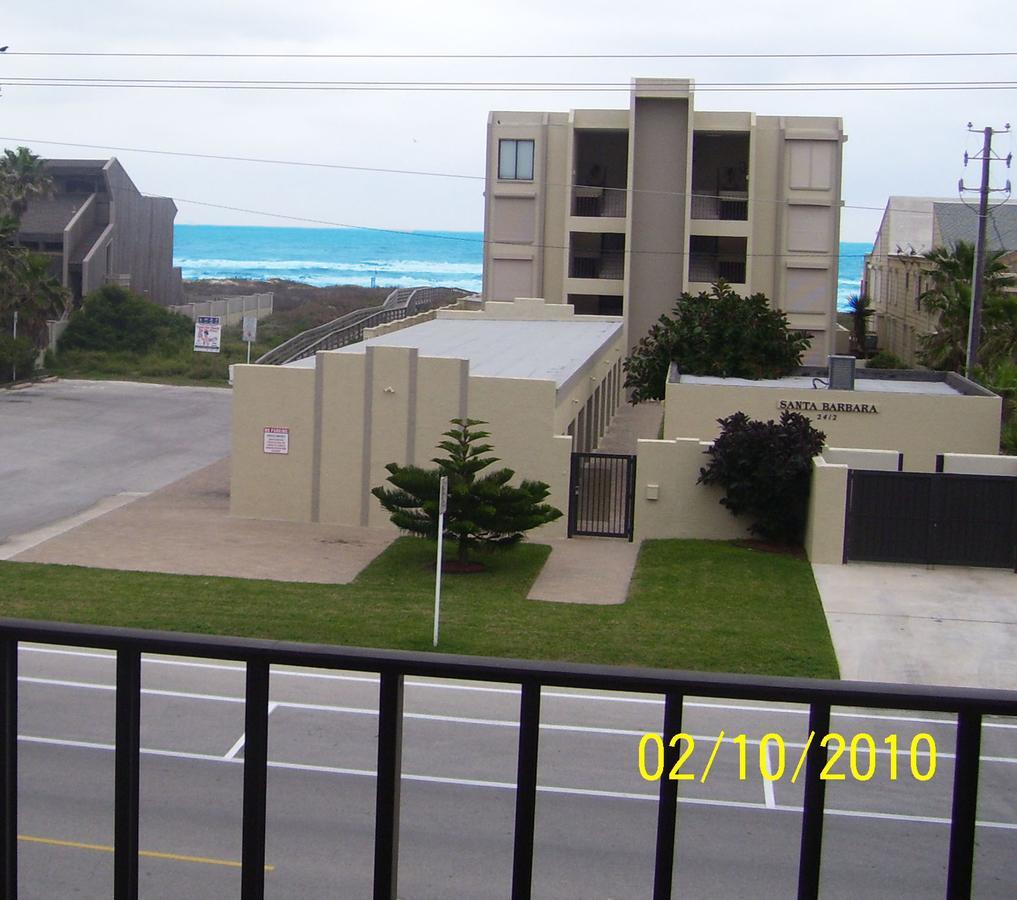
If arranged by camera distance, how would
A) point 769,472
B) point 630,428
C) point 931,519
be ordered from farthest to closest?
1. point 630,428
2. point 769,472
3. point 931,519

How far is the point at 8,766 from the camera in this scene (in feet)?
10.5

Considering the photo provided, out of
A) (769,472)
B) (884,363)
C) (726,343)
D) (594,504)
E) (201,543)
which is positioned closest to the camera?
(769,472)

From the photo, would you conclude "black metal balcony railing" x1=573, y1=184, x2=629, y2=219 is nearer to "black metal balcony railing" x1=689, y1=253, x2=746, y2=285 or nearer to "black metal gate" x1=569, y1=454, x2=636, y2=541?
"black metal balcony railing" x1=689, y1=253, x2=746, y2=285

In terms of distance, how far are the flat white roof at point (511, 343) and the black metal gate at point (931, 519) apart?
725 cm

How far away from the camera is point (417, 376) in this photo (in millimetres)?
28969

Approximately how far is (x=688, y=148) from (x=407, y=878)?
5449 centimetres

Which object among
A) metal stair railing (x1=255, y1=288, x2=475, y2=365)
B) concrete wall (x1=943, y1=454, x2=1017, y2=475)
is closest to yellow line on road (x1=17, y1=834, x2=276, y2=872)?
concrete wall (x1=943, y1=454, x2=1017, y2=475)

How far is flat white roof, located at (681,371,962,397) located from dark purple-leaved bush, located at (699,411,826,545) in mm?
5720

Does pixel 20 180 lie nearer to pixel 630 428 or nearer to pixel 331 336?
pixel 331 336

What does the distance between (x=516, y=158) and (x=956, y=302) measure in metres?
21.0

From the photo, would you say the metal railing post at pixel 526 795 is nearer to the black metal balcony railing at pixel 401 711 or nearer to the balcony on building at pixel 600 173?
the black metal balcony railing at pixel 401 711

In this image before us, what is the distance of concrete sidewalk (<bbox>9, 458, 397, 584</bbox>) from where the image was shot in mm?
24656

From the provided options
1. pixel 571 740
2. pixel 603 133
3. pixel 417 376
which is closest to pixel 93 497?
pixel 417 376
